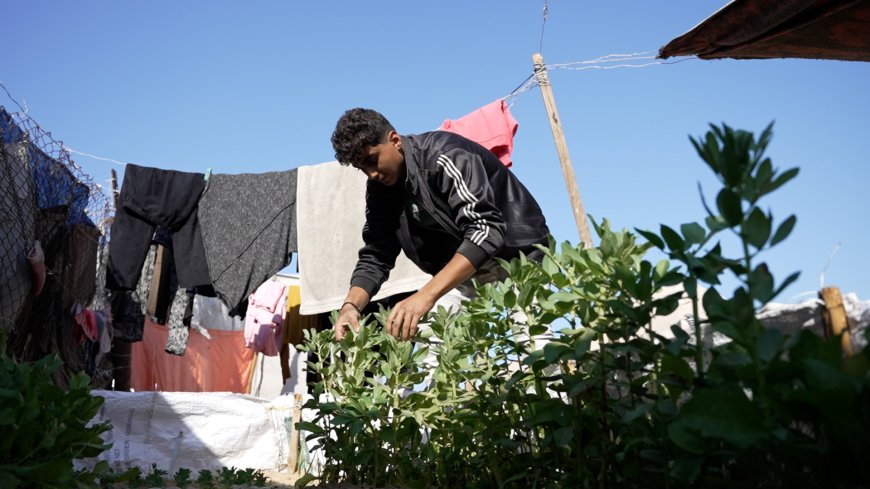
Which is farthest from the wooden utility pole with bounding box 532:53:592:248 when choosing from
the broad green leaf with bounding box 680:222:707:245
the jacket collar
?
the broad green leaf with bounding box 680:222:707:245

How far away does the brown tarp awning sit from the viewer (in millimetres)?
2629

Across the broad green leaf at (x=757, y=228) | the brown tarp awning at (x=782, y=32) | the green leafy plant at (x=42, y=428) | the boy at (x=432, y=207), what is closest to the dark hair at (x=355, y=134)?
the boy at (x=432, y=207)

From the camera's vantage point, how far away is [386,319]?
10.3 feet

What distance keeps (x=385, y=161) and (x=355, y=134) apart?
20 centimetres

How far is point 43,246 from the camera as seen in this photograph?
6051 mm

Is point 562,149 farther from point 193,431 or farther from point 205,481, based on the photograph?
point 205,481

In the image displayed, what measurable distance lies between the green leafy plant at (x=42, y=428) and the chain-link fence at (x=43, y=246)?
257 centimetres

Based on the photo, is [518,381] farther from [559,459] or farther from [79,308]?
[79,308]

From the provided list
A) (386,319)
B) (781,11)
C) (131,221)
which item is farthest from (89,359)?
(781,11)

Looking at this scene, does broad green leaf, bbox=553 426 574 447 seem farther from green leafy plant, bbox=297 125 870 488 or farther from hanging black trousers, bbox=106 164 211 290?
hanging black trousers, bbox=106 164 211 290

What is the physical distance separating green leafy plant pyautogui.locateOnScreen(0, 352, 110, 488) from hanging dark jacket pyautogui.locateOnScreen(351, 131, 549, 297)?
160cm

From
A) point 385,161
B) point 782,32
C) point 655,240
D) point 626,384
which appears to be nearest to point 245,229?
point 385,161

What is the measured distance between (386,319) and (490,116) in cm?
419

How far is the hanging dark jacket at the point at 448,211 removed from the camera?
337 centimetres
